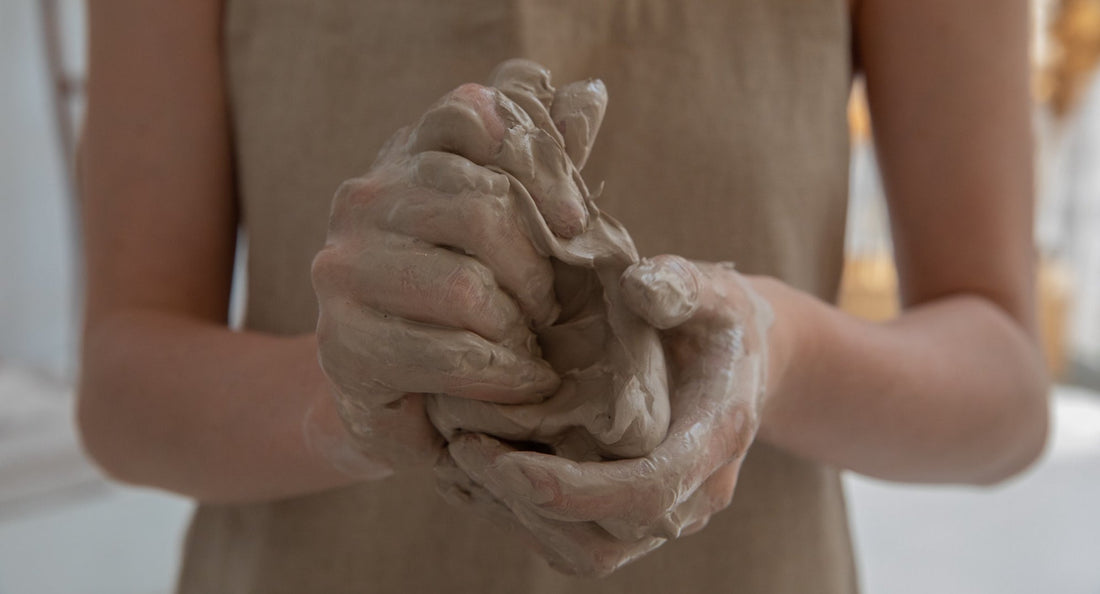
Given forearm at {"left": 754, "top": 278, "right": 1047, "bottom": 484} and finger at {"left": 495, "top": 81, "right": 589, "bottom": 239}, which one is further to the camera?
forearm at {"left": 754, "top": 278, "right": 1047, "bottom": 484}

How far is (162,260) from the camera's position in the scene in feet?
2.28

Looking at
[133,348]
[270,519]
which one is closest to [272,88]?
[133,348]

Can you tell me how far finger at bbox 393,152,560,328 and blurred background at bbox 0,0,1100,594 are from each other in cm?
70

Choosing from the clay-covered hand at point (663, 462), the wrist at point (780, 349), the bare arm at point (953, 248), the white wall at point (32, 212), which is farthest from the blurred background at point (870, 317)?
the clay-covered hand at point (663, 462)

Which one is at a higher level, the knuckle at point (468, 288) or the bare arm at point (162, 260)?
the knuckle at point (468, 288)

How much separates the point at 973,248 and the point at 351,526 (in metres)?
0.54

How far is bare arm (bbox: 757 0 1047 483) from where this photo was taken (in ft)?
2.26

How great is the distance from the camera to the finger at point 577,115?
1.58 ft

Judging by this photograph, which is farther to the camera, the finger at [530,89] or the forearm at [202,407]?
the forearm at [202,407]

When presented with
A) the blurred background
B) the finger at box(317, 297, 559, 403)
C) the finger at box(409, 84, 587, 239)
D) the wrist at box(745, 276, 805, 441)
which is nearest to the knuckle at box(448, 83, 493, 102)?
the finger at box(409, 84, 587, 239)

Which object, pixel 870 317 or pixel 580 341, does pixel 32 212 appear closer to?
pixel 870 317

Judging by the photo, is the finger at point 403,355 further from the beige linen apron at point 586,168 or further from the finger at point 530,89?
the beige linen apron at point 586,168

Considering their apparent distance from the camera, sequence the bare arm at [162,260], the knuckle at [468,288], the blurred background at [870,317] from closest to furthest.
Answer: the knuckle at [468,288] → the bare arm at [162,260] → the blurred background at [870,317]

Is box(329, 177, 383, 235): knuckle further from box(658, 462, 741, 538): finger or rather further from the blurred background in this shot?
the blurred background
